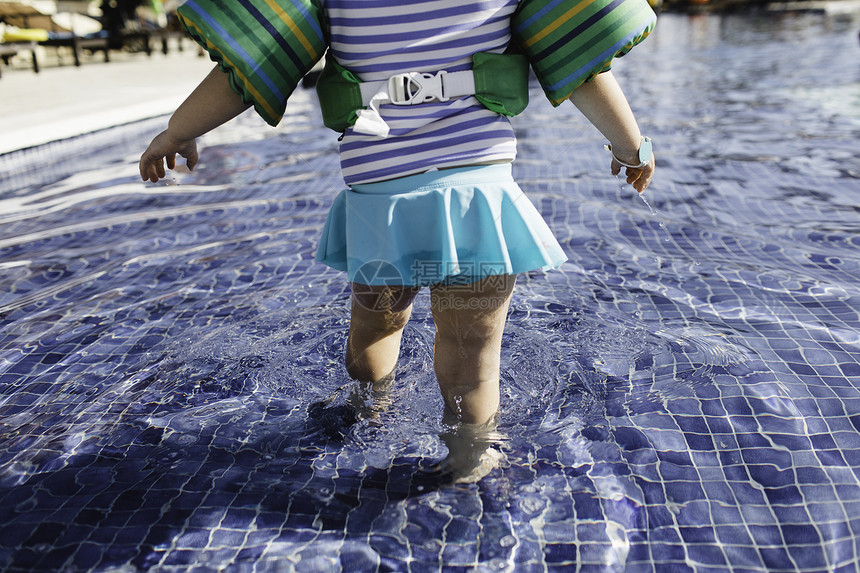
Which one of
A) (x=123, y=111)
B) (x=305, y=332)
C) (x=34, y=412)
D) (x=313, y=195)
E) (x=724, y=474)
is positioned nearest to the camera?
(x=724, y=474)

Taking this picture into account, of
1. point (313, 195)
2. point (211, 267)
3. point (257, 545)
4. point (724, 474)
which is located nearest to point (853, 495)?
point (724, 474)

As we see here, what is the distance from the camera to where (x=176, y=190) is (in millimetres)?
5316

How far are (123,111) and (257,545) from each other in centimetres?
673

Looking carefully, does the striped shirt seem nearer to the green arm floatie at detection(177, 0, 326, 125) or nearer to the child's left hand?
the green arm floatie at detection(177, 0, 326, 125)

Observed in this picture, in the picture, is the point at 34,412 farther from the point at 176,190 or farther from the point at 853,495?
the point at 176,190

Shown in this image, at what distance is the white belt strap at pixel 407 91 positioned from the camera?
5.31 ft

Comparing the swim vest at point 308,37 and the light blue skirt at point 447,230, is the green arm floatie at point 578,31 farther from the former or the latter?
the light blue skirt at point 447,230

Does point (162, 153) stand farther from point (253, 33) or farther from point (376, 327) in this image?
point (376, 327)

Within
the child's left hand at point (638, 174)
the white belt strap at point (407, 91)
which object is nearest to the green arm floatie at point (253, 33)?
the white belt strap at point (407, 91)

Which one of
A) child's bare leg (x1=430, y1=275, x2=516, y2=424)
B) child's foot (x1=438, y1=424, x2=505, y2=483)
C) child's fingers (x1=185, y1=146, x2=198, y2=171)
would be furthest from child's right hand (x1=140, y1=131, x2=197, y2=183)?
child's foot (x1=438, y1=424, x2=505, y2=483)

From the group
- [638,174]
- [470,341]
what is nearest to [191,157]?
[470,341]

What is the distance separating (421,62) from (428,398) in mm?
1167

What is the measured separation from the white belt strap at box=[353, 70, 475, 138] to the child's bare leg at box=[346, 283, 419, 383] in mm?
448

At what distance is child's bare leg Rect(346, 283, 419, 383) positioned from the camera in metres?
1.91
